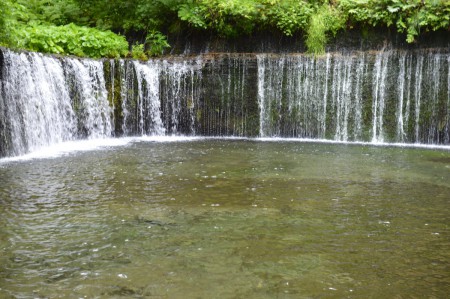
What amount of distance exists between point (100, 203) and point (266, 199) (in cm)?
224

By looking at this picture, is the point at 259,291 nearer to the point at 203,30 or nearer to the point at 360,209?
the point at 360,209

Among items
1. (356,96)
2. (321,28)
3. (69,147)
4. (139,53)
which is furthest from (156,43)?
(356,96)

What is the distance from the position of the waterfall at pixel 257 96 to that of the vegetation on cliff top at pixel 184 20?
0.89 metres

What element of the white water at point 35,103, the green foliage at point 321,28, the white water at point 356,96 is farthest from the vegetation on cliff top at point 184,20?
the white water at point 35,103

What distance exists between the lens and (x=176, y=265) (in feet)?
13.7

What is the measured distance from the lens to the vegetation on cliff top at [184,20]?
45.2ft

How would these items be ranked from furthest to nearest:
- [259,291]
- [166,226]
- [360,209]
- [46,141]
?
[46,141] → [360,209] → [166,226] → [259,291]

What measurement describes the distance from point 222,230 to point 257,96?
10.9m

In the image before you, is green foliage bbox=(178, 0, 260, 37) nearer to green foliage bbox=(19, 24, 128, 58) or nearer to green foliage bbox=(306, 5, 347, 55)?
green foliage bbox=(306, 5, 347, 55)

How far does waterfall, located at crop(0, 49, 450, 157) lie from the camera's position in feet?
45.2

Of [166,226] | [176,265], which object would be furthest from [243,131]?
[176,265]

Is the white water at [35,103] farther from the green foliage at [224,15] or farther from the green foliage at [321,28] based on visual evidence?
the green foliage at [321,28]

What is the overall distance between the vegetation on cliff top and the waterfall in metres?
0.89

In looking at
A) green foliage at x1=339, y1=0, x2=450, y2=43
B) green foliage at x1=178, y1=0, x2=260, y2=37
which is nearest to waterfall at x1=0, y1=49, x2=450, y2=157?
green foliage at x1=339, y1=0, x2=450, y2=43
